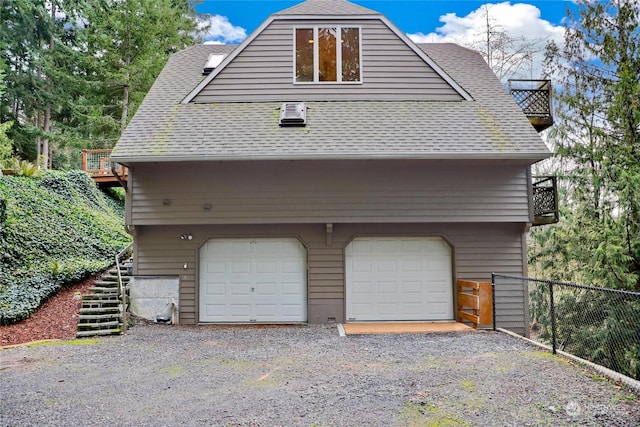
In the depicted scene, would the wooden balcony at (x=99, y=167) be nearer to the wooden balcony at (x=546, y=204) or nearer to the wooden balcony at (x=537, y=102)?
the wooden balcony at (x=537, y=102)

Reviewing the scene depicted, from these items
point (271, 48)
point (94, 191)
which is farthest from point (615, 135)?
point (94, 191)

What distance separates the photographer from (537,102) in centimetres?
1028

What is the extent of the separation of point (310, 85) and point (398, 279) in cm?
461

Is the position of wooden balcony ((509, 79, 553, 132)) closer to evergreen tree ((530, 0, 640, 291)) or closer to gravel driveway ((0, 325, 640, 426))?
evergreen tree ((530, 0, 640, 291))

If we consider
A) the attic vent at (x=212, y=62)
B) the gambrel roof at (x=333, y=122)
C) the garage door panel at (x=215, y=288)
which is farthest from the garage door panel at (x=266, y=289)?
the attic vent at (x=212, y=62)

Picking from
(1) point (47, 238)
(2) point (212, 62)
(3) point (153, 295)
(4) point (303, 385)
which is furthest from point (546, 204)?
(1) point (47, 238)

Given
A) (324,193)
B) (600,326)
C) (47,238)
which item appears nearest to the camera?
(324,193)

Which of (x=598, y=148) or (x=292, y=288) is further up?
(x=598, y=148)

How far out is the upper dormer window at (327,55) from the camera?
9.55 m

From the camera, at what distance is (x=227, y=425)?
3.59 metres

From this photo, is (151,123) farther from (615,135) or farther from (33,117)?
(33,117)

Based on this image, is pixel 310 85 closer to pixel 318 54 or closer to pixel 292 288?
pixel 318 54

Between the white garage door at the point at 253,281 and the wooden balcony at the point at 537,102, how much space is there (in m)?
6.35

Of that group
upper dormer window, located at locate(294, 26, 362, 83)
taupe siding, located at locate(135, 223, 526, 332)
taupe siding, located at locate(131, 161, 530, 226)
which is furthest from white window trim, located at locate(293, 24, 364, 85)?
taupe siding, located at locate(135, 223, 526, 332)
